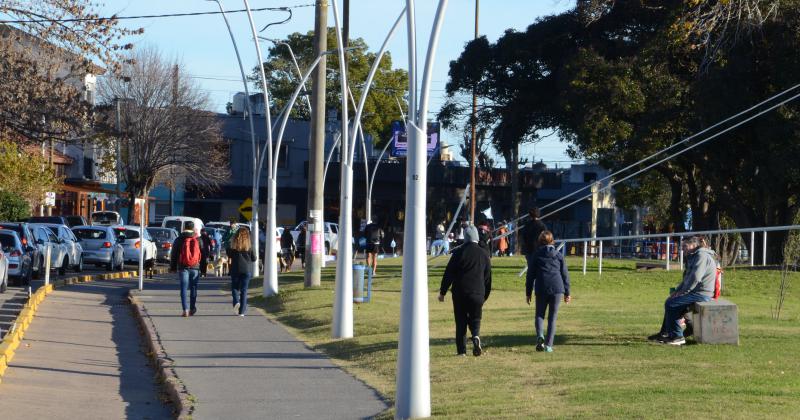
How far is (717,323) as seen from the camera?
14.3 metres

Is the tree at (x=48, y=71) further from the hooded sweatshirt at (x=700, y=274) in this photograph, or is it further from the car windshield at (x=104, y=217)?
the car windshield at (x=104, y=217)

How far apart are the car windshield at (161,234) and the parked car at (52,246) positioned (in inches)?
348

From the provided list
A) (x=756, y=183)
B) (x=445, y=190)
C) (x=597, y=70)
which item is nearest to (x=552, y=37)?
(x=597, y=70)

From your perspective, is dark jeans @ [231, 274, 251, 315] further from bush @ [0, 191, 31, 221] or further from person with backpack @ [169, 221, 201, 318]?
bush @ [0, 191, 31, 221]

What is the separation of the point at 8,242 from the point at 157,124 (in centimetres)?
3118

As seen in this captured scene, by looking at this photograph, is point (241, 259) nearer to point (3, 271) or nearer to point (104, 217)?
point (3, 271)

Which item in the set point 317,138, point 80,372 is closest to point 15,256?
point 317,138

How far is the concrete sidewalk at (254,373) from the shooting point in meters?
11.4

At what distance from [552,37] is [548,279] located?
22.6m

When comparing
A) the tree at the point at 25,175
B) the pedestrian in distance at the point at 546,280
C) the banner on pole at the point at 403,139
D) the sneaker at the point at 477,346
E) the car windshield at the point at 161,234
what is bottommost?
the sneaker at the point at 477,346

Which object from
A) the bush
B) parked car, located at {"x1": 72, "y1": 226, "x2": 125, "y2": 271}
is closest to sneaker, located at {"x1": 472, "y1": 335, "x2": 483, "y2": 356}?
parked car, located at {"x1": 72, "y1": 226, "x2": 125, "y2": 271}

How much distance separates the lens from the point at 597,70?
108 feet

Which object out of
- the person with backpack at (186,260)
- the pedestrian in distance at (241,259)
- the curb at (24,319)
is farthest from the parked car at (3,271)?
the pedestrian in distance at (241,259)

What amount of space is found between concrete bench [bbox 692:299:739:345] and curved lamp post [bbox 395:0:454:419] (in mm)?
5205
